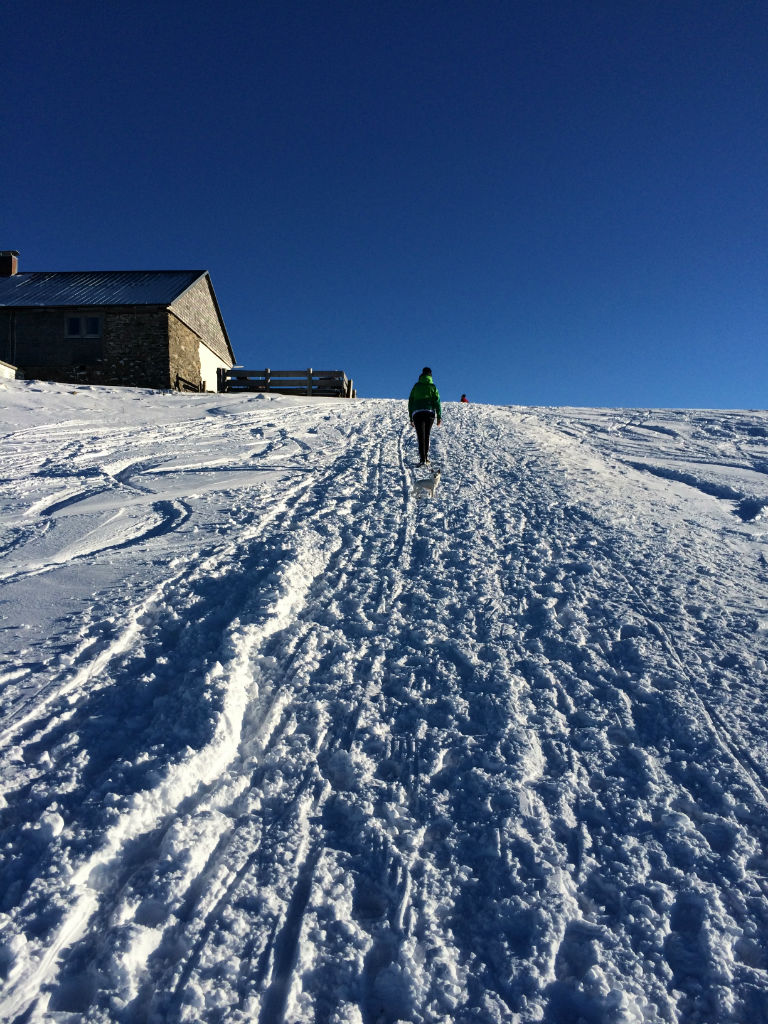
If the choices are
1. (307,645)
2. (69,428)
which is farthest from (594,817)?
(69,428)

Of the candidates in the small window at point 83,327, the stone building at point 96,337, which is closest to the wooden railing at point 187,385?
the stone building at point 96,337

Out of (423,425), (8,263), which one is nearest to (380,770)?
(423,425)

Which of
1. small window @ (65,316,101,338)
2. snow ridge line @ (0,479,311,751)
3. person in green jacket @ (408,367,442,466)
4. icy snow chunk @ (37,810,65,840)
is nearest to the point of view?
icy snow chunk @ (37,810,65,840)

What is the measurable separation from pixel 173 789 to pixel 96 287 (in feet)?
105

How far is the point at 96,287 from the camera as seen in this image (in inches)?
1172

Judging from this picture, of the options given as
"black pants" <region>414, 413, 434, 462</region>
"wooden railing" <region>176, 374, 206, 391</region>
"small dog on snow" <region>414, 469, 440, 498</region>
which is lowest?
"small dog on snow" <region>414, 469, 440, 498</region>

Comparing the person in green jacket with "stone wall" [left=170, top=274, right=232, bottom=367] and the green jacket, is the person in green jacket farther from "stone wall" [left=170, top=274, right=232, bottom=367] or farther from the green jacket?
"stone wall" [left=170, top=274, right=232, bottom=367]

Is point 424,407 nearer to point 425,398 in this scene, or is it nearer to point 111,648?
point 425,398

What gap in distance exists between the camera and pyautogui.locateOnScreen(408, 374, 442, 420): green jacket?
35.0 ft

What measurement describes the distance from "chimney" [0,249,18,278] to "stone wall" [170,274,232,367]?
32.2 ft

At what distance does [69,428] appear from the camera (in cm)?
1295

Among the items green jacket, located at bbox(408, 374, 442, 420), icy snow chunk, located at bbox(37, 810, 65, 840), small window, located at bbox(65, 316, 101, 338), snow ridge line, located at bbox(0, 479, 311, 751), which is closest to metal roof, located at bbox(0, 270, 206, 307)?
small window, located at bbox(65, 316, 101, 338)

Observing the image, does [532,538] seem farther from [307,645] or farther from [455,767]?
[455,767]

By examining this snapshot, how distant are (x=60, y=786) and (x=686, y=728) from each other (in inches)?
141
